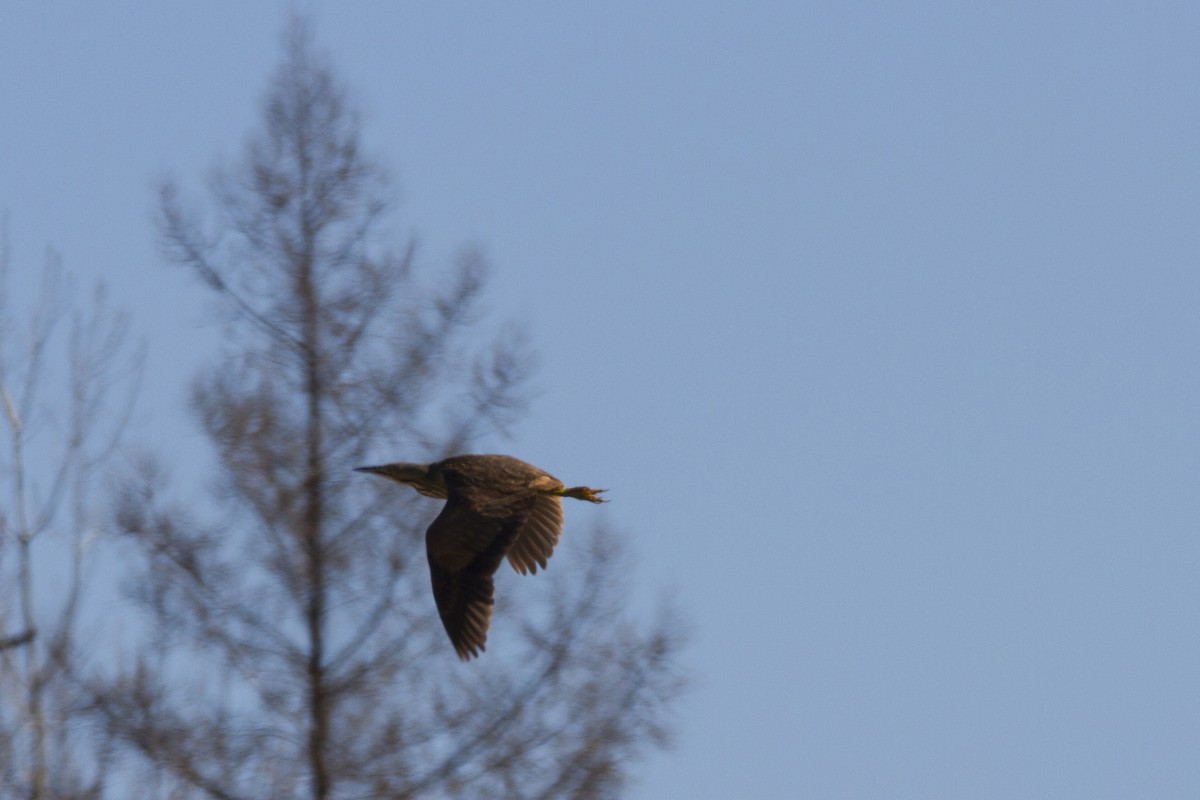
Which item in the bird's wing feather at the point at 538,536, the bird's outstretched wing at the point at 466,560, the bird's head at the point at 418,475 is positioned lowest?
the bird's outstretched wing at the point at 466,560

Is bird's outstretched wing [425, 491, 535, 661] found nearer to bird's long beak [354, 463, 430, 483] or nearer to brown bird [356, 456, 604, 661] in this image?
brown bird [356, 456, 604, 661]

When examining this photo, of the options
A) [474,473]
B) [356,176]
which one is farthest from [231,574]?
→ [356,176]

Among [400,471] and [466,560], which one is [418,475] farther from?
[466,560]

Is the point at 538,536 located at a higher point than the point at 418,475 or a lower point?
higher

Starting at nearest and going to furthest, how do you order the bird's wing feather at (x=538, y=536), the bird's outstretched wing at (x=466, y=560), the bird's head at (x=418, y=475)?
the bird's outstretched wing at (x=466, y=560)
the bird's head at (x=418, y=475)
the bird's wing feather at (x=538, y=536)

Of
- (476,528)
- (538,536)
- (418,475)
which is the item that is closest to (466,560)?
(476,528)

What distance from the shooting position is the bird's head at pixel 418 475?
504 inches

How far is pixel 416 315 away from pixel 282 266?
2.36ft

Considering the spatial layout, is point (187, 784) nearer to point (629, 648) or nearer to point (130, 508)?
point (130, 508)

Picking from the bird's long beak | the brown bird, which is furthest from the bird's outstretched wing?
the bird's long beak

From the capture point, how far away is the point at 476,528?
13.0 meters

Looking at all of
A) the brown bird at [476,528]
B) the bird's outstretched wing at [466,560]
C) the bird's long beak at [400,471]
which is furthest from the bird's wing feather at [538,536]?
the bird's long beak at [400,471]

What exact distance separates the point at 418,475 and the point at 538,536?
1097mm

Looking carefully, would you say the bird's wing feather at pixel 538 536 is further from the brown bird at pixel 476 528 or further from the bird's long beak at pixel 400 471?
the bird's long beak at pixel 400 471
